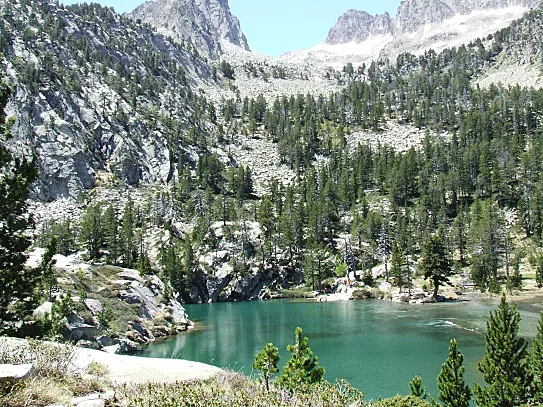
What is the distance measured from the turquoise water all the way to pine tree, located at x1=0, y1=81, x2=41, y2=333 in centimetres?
1362

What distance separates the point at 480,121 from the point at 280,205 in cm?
8244

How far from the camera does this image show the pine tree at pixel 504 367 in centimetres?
2485

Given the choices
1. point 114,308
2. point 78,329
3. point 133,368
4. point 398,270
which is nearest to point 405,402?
point 133,368

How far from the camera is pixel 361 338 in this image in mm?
54906

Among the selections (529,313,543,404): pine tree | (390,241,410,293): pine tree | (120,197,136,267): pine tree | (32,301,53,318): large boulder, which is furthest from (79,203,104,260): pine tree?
(529,313,543,404): pine tree

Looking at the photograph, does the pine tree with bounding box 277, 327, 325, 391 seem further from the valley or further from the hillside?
the hillside

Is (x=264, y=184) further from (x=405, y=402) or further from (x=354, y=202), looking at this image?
(x=405, y=402)

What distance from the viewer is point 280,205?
5482 inches

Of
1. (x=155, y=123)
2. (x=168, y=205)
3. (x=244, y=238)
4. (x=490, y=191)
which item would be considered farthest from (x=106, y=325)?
(x=155, y=123)

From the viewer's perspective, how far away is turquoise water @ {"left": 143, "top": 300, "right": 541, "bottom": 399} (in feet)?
131

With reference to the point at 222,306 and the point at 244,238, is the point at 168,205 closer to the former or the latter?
the point at 244,238

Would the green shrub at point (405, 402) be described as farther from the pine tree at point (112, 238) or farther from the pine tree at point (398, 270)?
the pine tree at point (112, 238)

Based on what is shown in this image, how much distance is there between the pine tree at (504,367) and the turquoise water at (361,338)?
7.92 m

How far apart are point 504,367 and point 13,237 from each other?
28.7m
